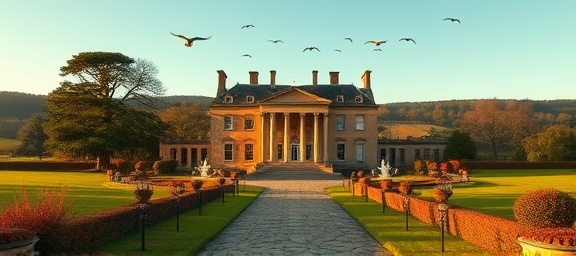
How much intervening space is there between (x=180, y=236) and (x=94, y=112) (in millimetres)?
45796

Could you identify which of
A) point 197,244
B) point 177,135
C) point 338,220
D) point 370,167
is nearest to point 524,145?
point 370,167

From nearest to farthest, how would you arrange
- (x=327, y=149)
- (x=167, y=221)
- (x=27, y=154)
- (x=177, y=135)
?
(x=167, y=221)
(x=327, y=149)
(x=177, y=135)
(x=27, y=154)

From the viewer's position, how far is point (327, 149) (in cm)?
5784

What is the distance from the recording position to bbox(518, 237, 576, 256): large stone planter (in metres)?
7.65

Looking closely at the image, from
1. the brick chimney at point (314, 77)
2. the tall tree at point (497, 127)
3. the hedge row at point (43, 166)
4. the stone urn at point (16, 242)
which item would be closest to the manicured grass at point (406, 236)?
the stone urn at point (16, 242)

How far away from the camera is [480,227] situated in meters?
11.8

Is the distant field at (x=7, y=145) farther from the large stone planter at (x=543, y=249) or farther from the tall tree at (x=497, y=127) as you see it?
the large stone planter at (x=543, y=249)

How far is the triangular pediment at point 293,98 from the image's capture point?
55.4m

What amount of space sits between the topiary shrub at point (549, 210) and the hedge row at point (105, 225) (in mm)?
9369

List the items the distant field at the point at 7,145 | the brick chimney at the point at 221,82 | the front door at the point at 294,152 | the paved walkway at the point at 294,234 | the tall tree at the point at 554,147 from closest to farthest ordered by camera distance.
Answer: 1. the paved walkway at the point at 294,234
2. the front door at the point at 294,152
3. the brick chimney at the point at 221,82
4. the tall tree at the point at 554,147
5. the distant field at the point at 7,145

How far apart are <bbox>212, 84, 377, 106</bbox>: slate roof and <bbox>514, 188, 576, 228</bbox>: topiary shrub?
48186 millimetres

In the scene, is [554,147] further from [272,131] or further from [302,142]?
[272,131]

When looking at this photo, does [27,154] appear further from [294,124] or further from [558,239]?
[558,239]

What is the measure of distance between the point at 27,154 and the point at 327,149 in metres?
69.8
